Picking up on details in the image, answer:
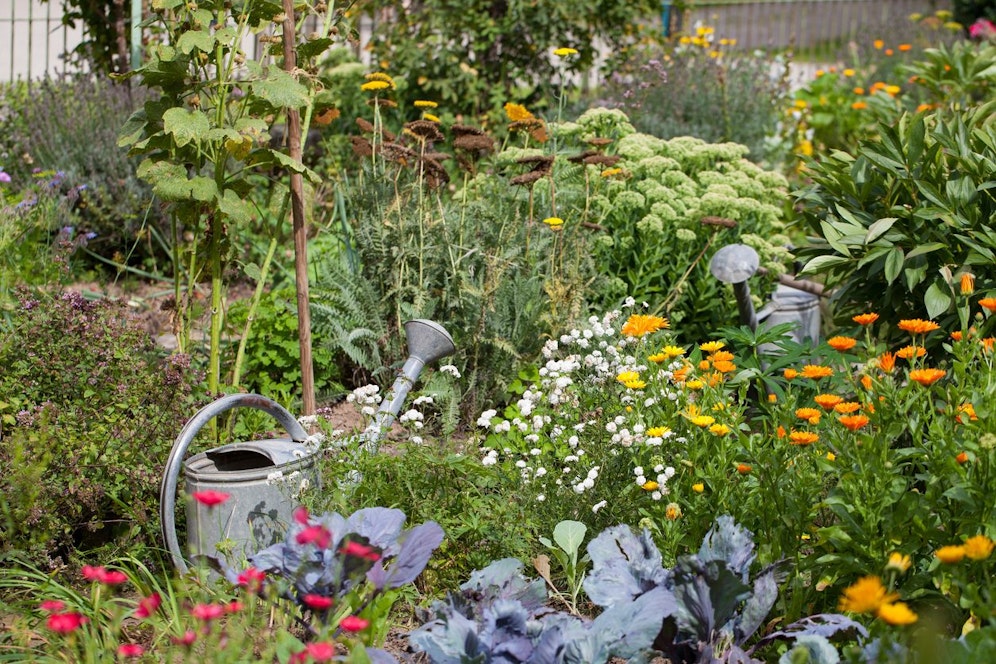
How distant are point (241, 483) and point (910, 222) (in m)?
2.42

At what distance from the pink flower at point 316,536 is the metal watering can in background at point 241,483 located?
575 mm

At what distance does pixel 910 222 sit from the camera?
3723 mm

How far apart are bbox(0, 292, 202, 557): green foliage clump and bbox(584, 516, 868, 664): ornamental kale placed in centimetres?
137

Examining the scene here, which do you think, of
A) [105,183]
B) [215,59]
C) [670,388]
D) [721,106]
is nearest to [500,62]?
[721,106]

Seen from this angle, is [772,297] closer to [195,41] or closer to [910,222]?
[910,222]

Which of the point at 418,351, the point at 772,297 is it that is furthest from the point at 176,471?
the point at 772,297

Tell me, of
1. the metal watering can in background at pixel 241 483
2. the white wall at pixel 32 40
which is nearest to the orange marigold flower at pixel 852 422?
the metal watering can in background at pixel 241 483

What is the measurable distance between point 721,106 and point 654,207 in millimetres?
3186

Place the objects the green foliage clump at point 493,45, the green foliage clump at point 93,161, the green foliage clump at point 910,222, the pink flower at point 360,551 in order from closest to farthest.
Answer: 1. the pink flower at point 360,551
2. the green foliage clump at point 910,222
3. the green foliage clump at point 93,161
4. the green foliage clump at point 493,45

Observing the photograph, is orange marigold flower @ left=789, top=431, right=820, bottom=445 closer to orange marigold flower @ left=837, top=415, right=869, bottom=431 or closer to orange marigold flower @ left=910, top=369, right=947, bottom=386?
orange marigold flower @ left=837, top=415, right=869, bottom=431

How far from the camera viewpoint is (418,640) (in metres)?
2.26

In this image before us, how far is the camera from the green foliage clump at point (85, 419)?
2895 mm

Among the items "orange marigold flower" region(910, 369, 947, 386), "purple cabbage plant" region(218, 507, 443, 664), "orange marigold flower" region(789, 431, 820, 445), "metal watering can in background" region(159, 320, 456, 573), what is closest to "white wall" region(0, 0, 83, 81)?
"metal watering can in background" region(159, 320, 456, 573)

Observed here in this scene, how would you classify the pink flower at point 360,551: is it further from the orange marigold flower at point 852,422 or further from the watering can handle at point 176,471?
the orange marigold flower at point 852,422
